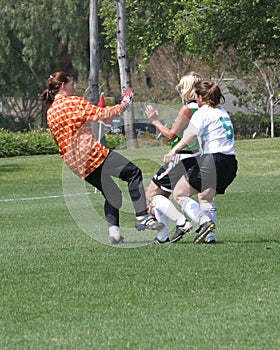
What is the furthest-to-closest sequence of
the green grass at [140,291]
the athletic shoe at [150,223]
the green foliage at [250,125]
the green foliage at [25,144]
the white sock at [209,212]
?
the green foliage at [250,125]
the green foliage at [25,144]
the white sock at [209,212]
the athletic shoe at [150,223]
the green grass at [140,291]

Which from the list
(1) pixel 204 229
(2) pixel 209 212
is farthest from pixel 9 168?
(1) pixel 204 229

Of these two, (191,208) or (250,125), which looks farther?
(250,125)

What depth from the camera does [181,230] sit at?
1026 centimetres

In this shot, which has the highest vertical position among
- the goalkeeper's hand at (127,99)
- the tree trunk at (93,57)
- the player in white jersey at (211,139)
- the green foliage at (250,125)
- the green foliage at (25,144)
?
the goalkeeper's hand at (127,99)

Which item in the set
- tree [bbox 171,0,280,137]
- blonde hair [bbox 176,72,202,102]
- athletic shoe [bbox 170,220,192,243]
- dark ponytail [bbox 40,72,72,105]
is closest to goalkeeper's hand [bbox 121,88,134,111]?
blonde hair [bbox 176,72,202,102]

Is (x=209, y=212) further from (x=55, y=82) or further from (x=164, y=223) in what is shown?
(x=55, y=82)

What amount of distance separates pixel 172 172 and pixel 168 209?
41cm

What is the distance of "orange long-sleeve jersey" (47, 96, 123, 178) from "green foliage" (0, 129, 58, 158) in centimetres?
3104

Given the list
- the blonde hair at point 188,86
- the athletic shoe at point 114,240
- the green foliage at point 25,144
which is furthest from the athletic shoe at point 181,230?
the green foliage at point 25,144

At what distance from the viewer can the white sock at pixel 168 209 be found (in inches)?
401

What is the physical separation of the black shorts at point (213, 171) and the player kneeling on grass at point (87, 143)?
0.62 meters

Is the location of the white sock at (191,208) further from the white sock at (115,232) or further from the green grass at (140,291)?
the white sock at (115,232)

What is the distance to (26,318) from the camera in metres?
6.54

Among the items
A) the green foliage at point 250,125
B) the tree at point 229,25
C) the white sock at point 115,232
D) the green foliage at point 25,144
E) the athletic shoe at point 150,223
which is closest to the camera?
the athletic shoe at point 150,223
